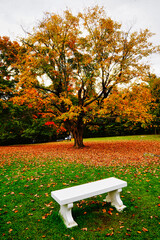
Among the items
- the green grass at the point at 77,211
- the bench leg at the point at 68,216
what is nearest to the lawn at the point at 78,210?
the green grass at the point at 77,211

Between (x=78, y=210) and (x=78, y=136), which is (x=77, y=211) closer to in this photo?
(x=78, y=210)

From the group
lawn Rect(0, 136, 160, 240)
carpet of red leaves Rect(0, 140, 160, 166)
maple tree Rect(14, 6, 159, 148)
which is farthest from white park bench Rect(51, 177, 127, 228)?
maple tree Rect(14, 6, 159, 148)

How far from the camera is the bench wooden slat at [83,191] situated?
3.43 m

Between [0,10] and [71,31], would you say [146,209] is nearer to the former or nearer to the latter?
[0,10]

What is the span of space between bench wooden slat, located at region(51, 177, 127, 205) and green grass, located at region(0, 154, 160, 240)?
0.59 meters

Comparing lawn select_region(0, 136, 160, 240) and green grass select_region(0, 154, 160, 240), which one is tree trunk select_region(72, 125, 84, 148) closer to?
lawn select_region(0, 136, 160, 240)

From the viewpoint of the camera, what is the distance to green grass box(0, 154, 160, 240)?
326cm

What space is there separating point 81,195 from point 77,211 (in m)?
0.90

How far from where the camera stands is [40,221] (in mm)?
3719

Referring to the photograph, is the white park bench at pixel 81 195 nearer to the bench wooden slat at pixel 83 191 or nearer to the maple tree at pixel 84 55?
the bench wooden slat at pixel 83 191

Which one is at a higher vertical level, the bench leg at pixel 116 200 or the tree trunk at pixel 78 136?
the tree trunk at pixel 78 136

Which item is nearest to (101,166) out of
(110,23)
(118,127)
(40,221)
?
(40,221)

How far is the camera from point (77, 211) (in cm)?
412

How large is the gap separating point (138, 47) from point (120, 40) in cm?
158
